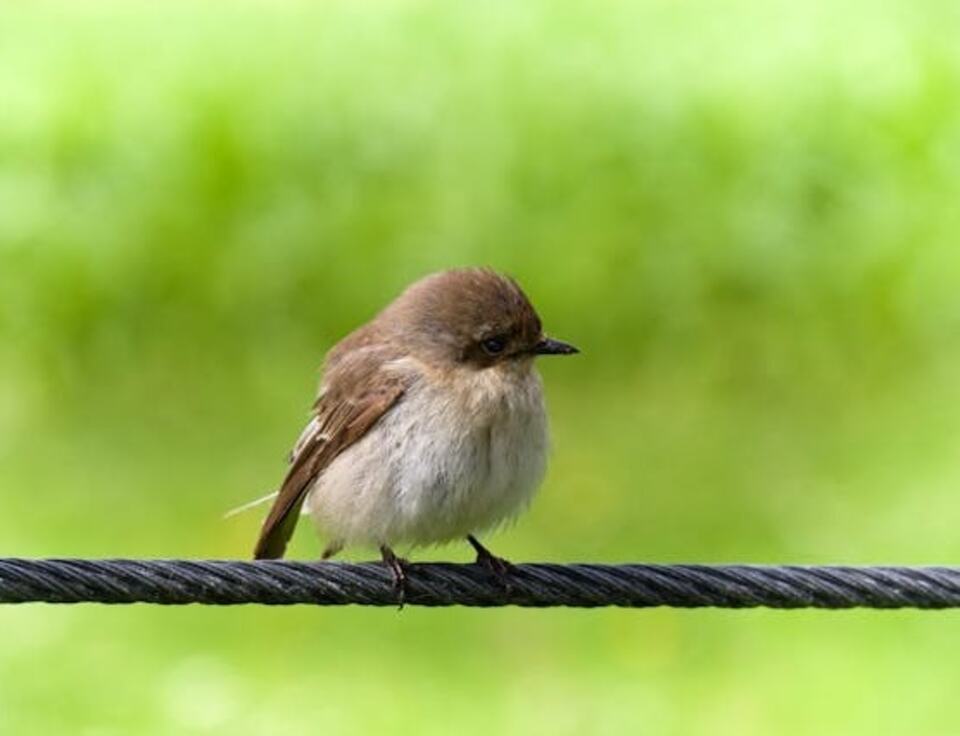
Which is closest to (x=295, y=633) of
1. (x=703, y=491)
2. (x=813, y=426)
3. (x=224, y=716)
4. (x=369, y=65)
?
(x=224, y=716)

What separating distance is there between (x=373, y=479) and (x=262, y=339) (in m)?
4.96

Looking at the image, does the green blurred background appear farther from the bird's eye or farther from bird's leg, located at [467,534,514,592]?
bird's leg, located at [467,534,514,592]

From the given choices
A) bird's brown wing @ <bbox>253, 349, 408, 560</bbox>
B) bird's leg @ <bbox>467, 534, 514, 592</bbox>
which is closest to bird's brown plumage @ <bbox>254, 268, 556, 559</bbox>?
bird's brown wing @ <bbox>253, 349, 408, 560</bbox>

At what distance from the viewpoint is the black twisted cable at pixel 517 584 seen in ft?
15.9

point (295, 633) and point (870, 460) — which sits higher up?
point (870, 460)

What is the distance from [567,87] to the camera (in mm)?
11680

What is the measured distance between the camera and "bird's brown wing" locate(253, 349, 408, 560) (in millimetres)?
6223

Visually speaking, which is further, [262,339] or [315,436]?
[262,339]

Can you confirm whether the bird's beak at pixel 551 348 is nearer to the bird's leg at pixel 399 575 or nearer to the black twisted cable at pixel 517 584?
the bird's leg at pixel 399 575

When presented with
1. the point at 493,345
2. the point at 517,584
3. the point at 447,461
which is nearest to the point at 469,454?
the point at 447,461

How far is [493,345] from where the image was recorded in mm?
6289

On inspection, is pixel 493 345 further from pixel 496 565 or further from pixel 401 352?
pixel 496 565

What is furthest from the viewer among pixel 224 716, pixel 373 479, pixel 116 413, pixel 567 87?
pixel 567 87

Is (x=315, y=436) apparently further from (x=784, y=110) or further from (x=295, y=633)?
(x=784, y=110)
